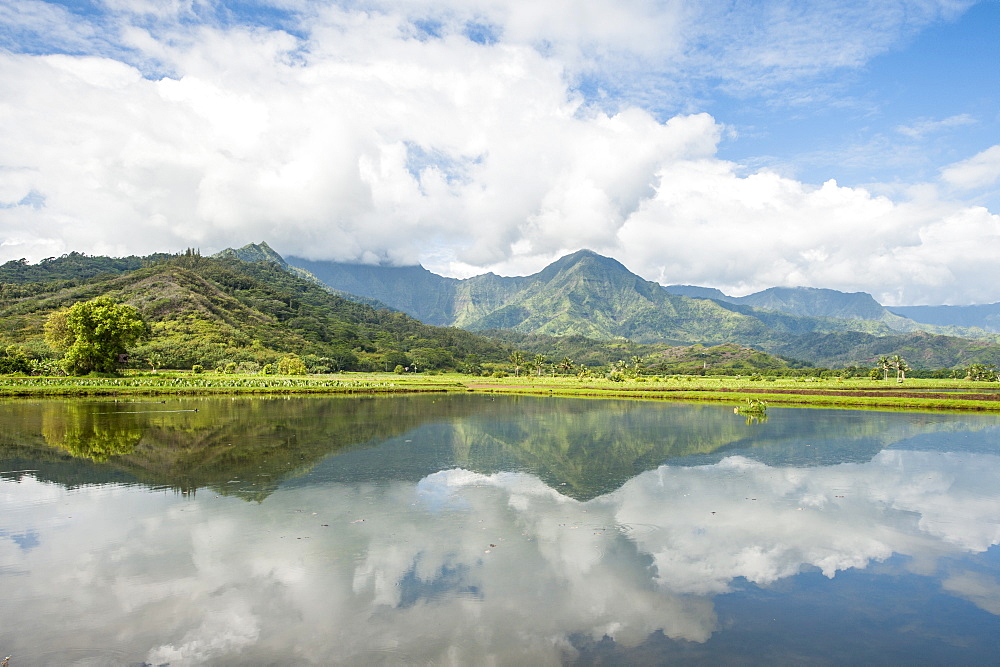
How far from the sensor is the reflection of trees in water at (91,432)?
1478 inches

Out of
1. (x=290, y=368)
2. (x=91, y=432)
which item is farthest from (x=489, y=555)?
(x=290, y=368)

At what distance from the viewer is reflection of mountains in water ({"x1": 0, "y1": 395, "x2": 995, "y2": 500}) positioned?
31.8m

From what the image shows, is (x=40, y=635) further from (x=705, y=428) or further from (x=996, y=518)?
(x=705, y=428)

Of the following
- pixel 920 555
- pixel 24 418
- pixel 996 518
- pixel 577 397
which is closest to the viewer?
pixel 920 555

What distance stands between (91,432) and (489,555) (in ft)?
140

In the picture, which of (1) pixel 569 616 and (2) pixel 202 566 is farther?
(2) pixel 202 566

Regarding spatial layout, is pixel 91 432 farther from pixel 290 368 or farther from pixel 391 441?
pixel 290 368

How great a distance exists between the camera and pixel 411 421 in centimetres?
5925

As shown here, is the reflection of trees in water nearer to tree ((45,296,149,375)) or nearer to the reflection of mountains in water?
the reflection of mountains in water

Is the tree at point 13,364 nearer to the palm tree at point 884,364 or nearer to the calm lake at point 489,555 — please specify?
the calm lake at point 489,555

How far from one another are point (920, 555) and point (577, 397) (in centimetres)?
8441

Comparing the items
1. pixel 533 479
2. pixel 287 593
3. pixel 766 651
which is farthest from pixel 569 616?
pixel 533 479

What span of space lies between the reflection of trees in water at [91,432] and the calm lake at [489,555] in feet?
1.65

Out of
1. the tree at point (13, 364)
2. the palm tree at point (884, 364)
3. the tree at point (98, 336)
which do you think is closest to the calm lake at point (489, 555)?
the tree at point (98, 336)
